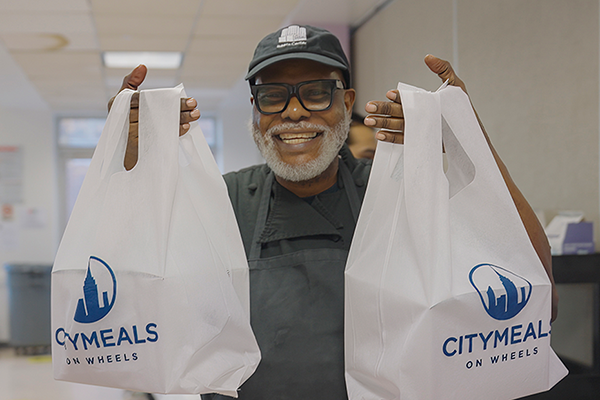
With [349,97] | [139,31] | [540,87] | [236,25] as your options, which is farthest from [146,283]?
[139,31]

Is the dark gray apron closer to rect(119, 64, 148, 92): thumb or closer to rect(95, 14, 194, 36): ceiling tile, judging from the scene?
rect(119, 64, 148, 92): thumb

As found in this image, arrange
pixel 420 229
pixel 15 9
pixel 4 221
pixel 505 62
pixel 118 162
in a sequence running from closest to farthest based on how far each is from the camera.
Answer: pixel 420 229 → pixel 118 162 → pixel 505 62 → pixel 15 9 → pixel 4 221

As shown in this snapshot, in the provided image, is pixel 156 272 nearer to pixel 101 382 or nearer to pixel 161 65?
pixel 101 382

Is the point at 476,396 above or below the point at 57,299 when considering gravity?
below

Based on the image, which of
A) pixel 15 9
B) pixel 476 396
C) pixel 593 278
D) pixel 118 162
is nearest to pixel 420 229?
pixel 476 396

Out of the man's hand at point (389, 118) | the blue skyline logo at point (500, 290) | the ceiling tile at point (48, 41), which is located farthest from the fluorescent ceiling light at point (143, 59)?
the blue skyline logo at point (500, 290)

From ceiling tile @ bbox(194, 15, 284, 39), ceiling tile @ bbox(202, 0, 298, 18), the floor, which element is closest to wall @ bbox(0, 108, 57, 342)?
the floor

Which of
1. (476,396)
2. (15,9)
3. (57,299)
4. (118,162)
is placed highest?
(15,9)

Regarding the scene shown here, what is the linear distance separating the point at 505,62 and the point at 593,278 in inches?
44.1

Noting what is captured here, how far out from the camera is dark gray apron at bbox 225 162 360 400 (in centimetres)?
118

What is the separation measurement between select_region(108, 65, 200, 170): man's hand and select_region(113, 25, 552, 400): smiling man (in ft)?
0.93

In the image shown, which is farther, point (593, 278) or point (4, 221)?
point (4, 221)

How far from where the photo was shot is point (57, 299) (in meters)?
0.95

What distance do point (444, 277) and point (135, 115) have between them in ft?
1.93
